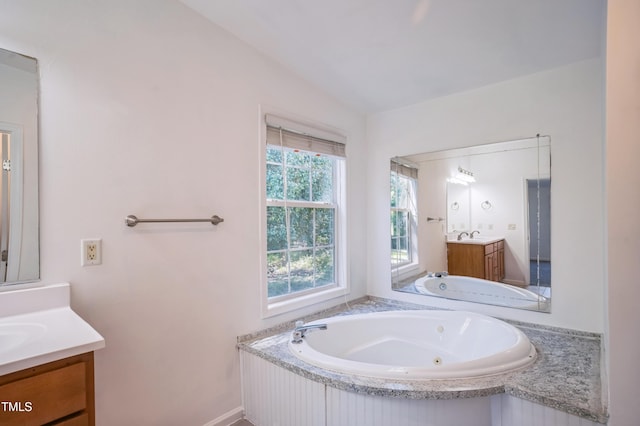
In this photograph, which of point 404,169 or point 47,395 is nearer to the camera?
point 47,395

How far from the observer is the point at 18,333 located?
3.93ft

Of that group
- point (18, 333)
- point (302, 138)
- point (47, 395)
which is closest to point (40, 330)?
point (18, 333)

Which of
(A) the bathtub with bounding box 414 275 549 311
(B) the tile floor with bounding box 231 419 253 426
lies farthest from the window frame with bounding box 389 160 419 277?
(B) the tile floor with bounding box 231 419 253 426

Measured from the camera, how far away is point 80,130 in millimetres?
1521

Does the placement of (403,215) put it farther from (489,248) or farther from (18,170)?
(18,170)

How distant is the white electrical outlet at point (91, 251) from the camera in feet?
4.99

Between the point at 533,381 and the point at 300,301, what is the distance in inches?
58.4

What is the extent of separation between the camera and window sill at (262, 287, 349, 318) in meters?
2.29

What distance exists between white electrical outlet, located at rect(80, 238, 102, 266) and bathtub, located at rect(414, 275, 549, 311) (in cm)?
228

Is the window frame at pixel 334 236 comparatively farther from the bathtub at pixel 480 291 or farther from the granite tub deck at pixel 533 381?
the bathtub at pixel 480 291

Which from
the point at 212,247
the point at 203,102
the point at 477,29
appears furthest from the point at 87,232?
the point at 477,29

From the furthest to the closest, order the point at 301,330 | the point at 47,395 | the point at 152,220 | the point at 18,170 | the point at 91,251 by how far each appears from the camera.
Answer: the point at 301,330 < the point at 152,220 < the point at 91,251 < the point at 18,170 < the point at 47,395

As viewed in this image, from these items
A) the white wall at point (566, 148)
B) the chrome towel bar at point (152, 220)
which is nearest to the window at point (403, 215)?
the white wall at point (566, 148)

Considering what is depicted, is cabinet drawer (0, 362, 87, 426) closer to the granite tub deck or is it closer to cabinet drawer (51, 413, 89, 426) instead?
cabinet drawer (51, 413, 89, 426)
